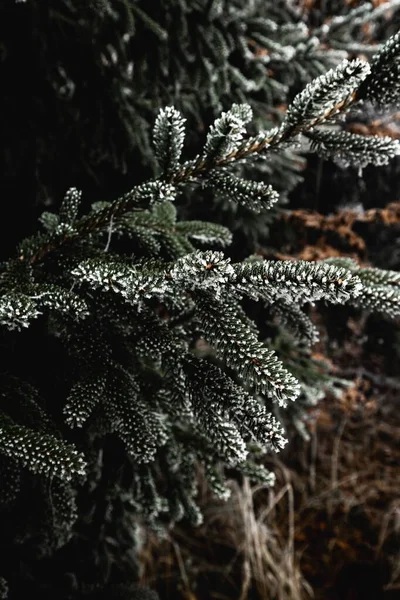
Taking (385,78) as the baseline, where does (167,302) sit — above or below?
below

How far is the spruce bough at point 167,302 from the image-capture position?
730 millimetres

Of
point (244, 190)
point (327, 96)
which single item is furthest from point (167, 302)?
point (327, 96)

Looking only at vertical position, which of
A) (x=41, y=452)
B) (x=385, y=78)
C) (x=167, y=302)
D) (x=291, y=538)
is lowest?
(x=291, y=538)

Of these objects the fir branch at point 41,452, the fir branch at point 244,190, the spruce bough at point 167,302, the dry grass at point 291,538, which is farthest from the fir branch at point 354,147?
the dry grass at point 291,538

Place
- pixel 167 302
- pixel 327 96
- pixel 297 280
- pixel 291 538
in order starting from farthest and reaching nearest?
pixel 291 538, pixel 167 302, pixel 327 96, pixel 297 280

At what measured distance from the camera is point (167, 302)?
1.00 m

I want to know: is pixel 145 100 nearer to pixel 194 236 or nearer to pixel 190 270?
pixel 194 236

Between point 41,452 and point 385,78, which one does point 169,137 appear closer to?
point 385,78

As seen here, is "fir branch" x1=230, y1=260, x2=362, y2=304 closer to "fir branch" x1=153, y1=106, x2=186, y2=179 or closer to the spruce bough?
the spruce bough

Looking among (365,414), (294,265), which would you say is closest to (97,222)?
(294,265)

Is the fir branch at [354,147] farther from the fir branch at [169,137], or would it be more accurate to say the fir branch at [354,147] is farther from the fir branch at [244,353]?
the fir branch at [244,353]

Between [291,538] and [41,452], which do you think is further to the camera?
[291,538]

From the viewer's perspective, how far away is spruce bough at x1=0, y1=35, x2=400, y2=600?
2.40 ft

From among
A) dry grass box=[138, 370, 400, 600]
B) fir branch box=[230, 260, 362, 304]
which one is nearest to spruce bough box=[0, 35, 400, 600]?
fir branch box=[230, 260, 362, 304]
